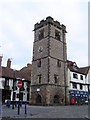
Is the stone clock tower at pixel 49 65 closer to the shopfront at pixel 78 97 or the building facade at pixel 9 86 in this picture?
the shopfront at pixel 78 97

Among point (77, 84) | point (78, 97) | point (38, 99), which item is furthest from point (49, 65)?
point (78, 97)

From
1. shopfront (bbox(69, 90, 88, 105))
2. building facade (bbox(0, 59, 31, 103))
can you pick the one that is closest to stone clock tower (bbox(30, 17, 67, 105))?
shopfront (bbox(69, 90, 88, 105))

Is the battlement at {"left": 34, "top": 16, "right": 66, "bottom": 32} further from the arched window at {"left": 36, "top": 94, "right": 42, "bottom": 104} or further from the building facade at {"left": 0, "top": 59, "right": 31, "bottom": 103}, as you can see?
the arched window at {"left": 36, "top": 94, "right": 42, "bottom": 104}

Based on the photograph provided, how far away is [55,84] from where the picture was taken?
131 feet

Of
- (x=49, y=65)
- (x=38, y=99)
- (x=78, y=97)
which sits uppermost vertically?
(x=49, y=65)

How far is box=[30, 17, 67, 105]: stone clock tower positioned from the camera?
38781mm

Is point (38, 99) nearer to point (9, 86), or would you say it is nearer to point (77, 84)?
point (9, 86)

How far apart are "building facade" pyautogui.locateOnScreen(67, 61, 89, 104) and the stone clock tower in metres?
3.32

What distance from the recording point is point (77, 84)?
159 feet

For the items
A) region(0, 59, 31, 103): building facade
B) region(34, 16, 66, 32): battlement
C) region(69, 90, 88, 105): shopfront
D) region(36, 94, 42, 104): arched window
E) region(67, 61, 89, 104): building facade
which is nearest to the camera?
region(36, 94, 42, 104): arched window

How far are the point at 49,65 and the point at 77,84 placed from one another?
42.7 feet

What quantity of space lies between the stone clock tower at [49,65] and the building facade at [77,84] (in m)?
3.32

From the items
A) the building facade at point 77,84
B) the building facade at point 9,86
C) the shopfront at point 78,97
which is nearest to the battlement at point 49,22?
the building facade at point 77,84

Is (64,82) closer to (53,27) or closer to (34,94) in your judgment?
(34,94)
